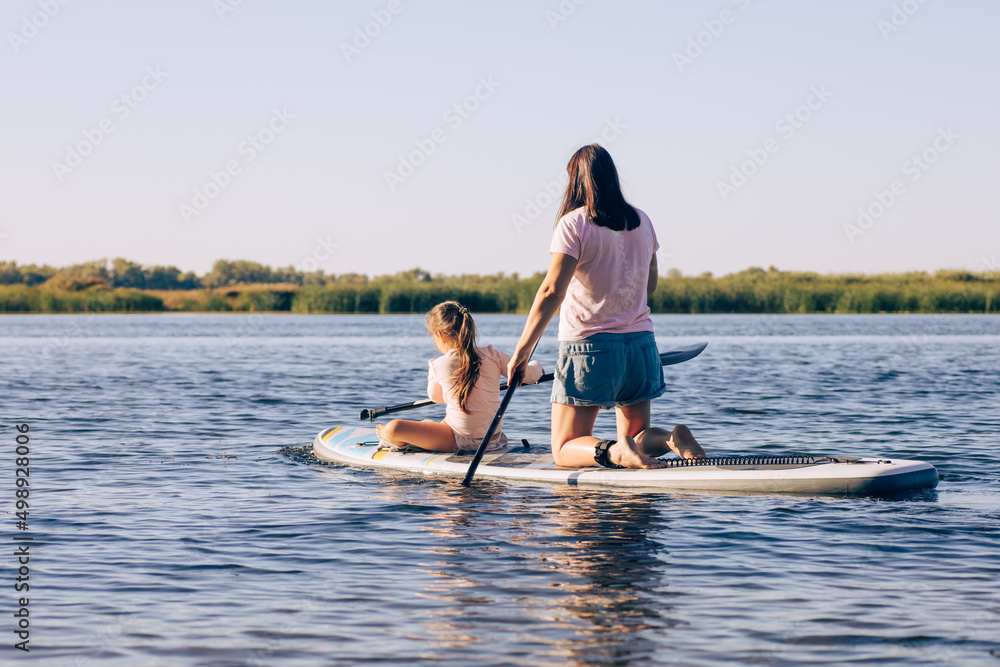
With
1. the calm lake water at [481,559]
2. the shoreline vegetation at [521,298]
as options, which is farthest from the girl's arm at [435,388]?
the shoreline vegetation at [521,298]

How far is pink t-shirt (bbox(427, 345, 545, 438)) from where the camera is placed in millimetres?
7297

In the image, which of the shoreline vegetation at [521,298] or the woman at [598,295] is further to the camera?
the shoreline vegetation at [521,298]

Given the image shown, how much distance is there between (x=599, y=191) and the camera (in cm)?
569

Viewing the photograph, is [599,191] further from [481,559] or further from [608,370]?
[481,559]

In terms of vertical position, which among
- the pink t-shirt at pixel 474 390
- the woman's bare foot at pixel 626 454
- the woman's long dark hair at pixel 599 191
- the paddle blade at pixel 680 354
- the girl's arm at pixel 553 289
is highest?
the woman's long dark hair at pixel 599 191

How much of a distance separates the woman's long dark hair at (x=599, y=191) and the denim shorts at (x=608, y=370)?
678 mm

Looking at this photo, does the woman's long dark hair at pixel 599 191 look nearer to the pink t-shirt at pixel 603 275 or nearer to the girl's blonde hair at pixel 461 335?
the pink t-shirt at pixel 603 275

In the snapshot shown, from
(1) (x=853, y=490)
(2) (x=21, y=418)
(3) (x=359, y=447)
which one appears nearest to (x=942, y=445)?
(1) (x=853, y=490)

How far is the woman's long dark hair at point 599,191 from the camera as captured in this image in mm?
5688

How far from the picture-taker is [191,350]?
25609 mm

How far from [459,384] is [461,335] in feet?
1.24

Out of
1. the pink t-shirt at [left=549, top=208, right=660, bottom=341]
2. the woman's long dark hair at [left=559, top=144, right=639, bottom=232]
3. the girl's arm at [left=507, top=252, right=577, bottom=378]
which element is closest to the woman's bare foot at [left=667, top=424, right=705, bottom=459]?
the pink t-shirt at [left=549, top=208, right=660, bottom=341]

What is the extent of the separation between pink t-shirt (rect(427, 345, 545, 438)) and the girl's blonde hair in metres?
0.05

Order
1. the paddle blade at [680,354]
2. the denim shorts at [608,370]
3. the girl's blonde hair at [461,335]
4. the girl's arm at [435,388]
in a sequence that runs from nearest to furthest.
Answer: the denim shorts at [608,370] < the paddle blade at [680,354] < the girl's blonde hair at [461,335] < the girl's arm at [435,388]
